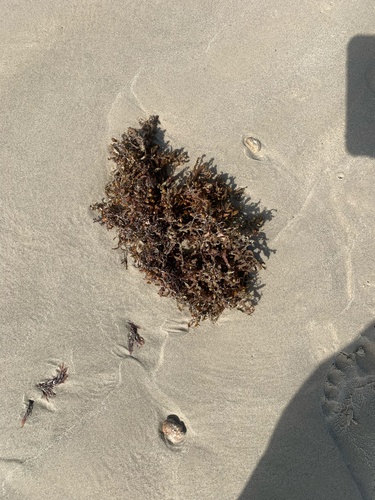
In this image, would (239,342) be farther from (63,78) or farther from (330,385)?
(63,78)

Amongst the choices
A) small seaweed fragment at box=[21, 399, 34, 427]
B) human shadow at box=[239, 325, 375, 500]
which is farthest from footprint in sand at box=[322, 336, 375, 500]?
small seaweed fragment at box=[21, 399, 34, 427]

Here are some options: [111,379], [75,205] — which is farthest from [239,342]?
[75,205]

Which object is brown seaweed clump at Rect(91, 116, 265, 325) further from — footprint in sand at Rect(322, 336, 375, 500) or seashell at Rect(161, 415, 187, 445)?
footprint in sand at Rect(322, 336, 375, 500)

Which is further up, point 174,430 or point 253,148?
point 253,148

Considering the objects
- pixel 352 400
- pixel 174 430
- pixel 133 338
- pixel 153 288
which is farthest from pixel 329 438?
pixel 153 288

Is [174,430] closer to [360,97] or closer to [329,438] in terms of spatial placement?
[329,438]

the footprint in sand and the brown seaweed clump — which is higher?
the brown seaweed clump

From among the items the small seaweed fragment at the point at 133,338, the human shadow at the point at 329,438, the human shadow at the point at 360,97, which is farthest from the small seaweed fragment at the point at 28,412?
the human shadow at the point at 360,97
